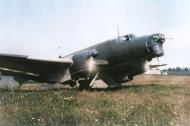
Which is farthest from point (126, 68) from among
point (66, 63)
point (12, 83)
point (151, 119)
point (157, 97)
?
point (151, 119)

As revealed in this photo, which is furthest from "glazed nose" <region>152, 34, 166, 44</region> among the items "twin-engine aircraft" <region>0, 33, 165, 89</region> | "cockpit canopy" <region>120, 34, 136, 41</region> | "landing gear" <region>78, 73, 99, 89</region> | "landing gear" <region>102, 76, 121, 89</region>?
"landing gear" <region>78, 73, 99, 89</region>

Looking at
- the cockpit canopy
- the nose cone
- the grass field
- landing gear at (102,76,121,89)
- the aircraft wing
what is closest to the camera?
the grass field

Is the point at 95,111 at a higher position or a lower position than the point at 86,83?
lower

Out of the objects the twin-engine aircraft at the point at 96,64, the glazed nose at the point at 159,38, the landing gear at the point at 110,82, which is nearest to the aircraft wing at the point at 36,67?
the twin-engine aircraft at the point at 96,64

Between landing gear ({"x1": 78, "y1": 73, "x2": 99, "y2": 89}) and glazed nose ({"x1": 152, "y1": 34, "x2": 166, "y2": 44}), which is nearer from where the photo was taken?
glazed nose ({"x1": 152, "y1": 34, "x2": 166, "y2": 44})

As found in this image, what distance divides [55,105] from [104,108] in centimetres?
192

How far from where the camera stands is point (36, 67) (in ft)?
71.6

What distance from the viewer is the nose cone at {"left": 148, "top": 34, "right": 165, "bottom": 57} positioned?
66.5ft

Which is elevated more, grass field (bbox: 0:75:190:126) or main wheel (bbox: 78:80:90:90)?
main wheel (bbox: 78:80:90:90)

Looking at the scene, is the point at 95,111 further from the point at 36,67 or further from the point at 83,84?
the point at 83,84

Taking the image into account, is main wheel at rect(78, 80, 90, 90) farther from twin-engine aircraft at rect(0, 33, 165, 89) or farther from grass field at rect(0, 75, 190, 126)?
grass field at rect(0, 75, 190, 126)

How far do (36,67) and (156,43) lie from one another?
7.18 meters

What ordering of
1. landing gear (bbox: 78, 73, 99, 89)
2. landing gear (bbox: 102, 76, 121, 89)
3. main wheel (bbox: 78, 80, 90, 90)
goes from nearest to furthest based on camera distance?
landing gear (bbox: 78, 73, 99, 89)
main wheel (bbox: 78, 80, 90, 90)
landing gear (bbox: 102, 76, 121, 89)

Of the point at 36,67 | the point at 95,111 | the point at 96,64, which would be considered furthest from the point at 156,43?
the point at 95,111
